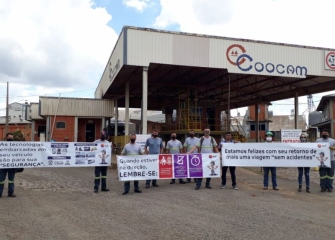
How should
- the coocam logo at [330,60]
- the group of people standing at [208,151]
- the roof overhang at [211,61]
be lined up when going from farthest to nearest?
the coocam logo at [330,60]
the roof overhang at [211,61]
the group of people standing at [208,151]

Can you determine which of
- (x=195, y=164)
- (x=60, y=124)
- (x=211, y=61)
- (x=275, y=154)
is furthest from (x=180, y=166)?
(x=60, y=124)

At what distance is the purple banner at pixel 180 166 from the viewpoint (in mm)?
10328

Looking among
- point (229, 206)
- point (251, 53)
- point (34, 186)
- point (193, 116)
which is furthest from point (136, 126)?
point (229, 206)

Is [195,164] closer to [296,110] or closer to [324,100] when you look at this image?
[296,110]

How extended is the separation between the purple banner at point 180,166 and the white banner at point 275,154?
1.32 meters

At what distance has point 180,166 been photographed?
10359 millimetres

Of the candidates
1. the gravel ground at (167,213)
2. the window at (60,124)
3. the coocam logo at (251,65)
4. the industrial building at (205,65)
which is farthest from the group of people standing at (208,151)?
the window at (60,124)

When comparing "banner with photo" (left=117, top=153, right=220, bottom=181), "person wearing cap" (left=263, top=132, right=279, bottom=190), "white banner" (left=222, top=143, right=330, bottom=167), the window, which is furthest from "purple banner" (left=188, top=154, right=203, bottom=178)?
the window

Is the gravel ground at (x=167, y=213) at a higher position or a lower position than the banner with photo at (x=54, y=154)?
lower

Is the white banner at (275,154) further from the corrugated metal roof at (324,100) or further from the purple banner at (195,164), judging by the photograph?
the corrugated metal roof at (324,100)

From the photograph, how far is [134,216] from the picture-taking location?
6.64m

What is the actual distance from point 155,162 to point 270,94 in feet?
76.9

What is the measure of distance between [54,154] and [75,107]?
17.7m

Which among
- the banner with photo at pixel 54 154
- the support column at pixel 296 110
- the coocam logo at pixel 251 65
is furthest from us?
the support column at pixel 296 110
